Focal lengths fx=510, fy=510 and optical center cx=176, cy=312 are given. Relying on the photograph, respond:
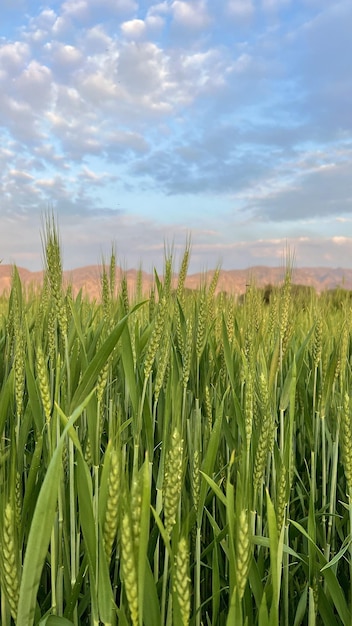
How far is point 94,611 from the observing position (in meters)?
0.67

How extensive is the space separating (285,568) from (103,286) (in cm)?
93

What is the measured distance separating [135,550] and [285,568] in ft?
1.70

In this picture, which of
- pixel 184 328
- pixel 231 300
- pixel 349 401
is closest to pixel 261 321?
pixel 231 300

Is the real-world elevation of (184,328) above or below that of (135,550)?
above

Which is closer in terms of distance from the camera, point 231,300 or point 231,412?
point 231,412

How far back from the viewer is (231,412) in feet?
4.39

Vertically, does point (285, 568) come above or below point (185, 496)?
below

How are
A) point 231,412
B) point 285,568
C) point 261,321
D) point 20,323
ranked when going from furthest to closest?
point 261,321 < point 231,412 < point 20,323 < point 285,568

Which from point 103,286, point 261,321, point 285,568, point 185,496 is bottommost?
point 285,568

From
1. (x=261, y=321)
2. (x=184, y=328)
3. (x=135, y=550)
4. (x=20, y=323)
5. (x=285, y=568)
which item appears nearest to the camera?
(x=135, y=550)

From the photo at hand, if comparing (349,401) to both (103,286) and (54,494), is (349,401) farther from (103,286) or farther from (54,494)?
(103,286)

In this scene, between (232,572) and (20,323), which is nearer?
(232,572)

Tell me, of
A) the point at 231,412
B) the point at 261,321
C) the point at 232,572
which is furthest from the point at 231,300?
the point at 232,572

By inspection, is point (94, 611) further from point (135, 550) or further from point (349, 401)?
point (349, 401)
